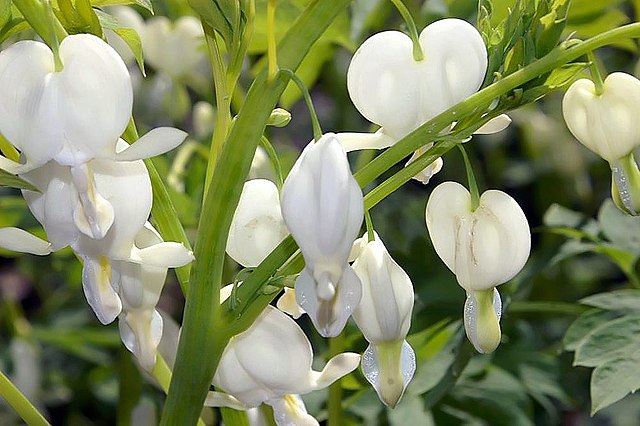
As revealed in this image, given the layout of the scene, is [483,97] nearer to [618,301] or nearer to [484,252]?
[484,252]

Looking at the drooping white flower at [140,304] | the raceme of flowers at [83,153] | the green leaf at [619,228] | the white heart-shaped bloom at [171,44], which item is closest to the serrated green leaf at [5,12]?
the raceme of flowers at [83,153]

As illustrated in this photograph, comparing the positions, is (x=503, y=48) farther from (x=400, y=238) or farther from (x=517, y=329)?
(x=400, y=238)

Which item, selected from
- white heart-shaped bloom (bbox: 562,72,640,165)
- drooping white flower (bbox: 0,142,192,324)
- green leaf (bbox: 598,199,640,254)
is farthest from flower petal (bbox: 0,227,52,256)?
green leaf (bbox: 598,199,640,254)

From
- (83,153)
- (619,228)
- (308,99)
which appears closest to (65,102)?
(83,153)

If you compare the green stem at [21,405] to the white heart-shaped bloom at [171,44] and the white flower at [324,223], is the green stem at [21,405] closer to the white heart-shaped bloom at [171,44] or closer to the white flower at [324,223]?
the white flower at [324,223]

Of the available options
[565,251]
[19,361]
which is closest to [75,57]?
[565,251]

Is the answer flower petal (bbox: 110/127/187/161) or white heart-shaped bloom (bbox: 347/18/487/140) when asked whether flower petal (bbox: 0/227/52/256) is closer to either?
flower petal (bbox: 110/127/187/161)
